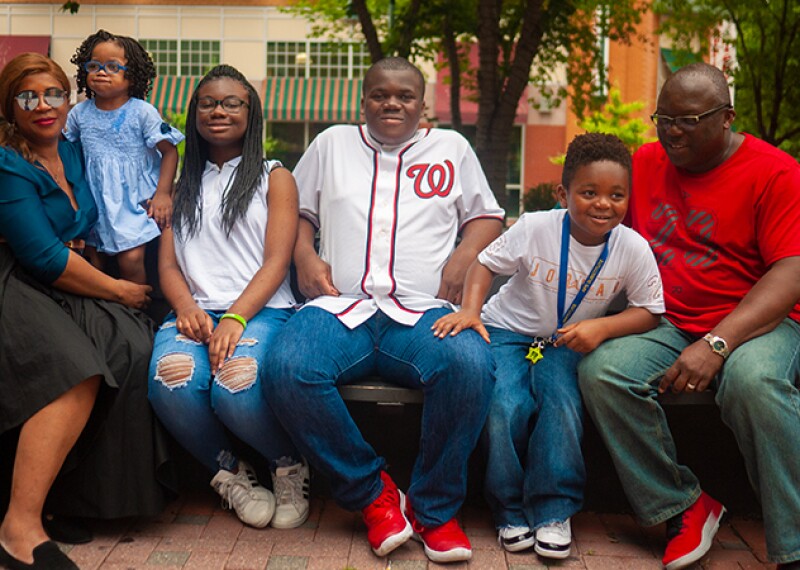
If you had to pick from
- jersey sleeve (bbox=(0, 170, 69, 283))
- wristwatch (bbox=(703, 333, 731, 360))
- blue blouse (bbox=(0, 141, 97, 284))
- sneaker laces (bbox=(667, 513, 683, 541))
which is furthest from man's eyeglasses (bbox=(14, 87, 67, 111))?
sneaker laces (bbox=(667, 513, 683, 541))

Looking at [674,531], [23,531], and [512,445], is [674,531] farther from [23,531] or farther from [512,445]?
[23,531]

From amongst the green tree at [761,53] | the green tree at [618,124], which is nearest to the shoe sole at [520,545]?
the green tree at [761,53]

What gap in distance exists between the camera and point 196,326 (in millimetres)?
3529

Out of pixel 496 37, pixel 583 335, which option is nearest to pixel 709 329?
pixel 583 335

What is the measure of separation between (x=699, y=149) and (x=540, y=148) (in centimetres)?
2554

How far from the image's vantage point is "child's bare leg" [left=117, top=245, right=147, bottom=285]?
3855 millimetres

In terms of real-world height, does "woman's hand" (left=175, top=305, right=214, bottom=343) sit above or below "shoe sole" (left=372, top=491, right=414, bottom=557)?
above

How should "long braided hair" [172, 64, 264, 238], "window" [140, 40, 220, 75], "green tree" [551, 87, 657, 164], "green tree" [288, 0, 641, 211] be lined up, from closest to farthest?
"long braided hair" [172, 64, 264, 238] → "green tree" [288, 0, 641, 211] → "green tree" [551, 87, 657, 164] → "window" [140, 40, 220, 75]

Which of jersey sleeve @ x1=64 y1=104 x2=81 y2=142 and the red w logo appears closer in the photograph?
the red w logo

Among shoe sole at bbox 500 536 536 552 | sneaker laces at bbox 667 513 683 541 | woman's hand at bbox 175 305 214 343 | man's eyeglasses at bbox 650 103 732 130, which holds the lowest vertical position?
shoe sole at bbox 500 536 536 552

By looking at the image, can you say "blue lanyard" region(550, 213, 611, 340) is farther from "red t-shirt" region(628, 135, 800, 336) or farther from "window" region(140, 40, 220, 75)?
"window" region(140, 40, 220, 75)

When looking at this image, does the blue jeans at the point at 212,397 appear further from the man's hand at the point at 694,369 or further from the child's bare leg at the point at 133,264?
the man's hand at the point at 694,369

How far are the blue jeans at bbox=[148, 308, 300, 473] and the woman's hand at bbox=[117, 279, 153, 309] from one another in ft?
0.75

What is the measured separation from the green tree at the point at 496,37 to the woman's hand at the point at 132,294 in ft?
22.5
